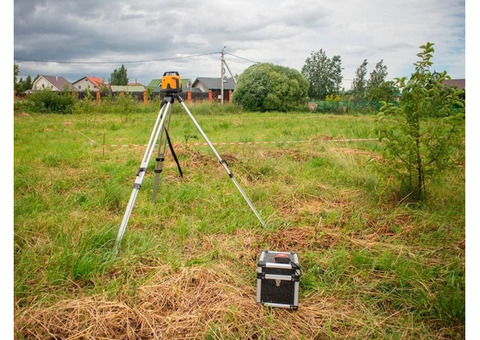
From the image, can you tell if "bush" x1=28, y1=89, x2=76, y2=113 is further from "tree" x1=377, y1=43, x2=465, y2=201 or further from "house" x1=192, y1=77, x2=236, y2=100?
"house" x1=192, y1=77, x2=236, y2=100

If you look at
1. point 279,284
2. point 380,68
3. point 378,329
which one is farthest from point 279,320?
point 380,68

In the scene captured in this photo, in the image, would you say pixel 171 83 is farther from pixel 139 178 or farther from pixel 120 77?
pixel 120 77

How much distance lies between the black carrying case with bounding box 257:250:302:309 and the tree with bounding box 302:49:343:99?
33.3 meters

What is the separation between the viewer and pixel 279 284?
2164 mm

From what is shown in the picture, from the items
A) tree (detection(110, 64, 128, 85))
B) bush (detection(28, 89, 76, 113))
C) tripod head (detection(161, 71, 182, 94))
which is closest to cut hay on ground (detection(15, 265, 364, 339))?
tripod head (detection(161, 71, 182, 94))

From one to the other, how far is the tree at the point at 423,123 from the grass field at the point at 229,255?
14.9 inches

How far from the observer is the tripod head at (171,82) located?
3.27m

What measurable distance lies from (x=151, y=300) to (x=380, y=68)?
3658cm

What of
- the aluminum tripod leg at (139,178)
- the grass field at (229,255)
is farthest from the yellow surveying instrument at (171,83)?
the grass field at (229,255)

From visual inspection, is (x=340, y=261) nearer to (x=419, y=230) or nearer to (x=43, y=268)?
(x=419, y=230)

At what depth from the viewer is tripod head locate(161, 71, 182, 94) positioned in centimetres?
327

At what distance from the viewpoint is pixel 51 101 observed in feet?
58.4

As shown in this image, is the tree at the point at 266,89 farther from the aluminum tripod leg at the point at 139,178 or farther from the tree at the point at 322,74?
the aluminum tripod leg at the point at 139,178

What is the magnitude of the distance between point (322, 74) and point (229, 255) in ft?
114
